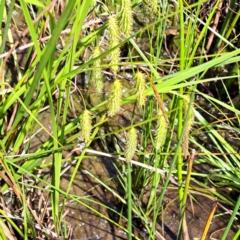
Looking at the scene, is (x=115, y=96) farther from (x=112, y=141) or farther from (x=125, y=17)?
(x=112, y=141)

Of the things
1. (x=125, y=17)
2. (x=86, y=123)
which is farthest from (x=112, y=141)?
(x=125, y=17)

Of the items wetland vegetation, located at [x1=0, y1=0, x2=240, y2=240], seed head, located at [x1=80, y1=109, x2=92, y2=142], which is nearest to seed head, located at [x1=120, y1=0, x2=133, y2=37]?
wetland vegetation, located at [x1=0, y1=0, x2=240, y2=240]

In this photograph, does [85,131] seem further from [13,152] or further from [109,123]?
[109,123]

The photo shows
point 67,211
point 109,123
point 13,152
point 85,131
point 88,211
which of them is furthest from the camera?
point 109,123

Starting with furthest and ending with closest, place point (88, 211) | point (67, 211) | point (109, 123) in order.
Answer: point (109, 123)
point (88, 211)
point (67, 211)

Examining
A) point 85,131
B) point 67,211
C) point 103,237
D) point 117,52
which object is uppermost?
point 117,52

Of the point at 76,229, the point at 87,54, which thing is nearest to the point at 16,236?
the point at 76,229

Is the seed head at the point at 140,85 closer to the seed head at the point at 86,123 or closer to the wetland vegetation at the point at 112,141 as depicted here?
the wetland vegetation at the point at 112,141

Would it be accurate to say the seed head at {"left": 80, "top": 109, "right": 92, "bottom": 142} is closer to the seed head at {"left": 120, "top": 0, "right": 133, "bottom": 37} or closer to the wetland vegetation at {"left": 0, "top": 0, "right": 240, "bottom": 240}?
the wetland vegetation at {"left": 0, "top": 0, "right": 240, "bottom": 240}
